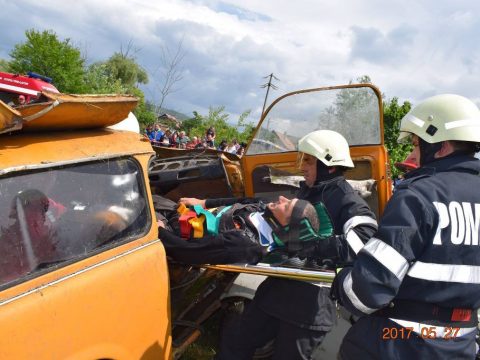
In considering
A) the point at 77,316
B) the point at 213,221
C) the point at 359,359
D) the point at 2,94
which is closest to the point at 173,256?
the point at 213,221

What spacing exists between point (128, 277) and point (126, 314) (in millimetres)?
189

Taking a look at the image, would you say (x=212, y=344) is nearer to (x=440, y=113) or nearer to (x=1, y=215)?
(x=1, y=215)

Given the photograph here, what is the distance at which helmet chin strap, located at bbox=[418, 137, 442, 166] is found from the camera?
2.00 metres

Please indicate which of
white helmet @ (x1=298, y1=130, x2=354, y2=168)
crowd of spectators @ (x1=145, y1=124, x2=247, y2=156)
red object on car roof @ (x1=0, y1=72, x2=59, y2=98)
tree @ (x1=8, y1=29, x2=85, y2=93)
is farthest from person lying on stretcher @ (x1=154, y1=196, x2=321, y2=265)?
tree @ (x1=8, y1=29, x2=85, y2=93)

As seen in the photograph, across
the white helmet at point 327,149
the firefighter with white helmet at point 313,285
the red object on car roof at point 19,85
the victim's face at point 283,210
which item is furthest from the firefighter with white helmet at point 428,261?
the red object on car roof at point 19,85

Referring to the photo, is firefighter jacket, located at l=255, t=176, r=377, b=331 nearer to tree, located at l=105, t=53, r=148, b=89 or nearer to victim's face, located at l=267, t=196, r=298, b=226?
victim's face, located at l=267, t=196, r=298, b=226

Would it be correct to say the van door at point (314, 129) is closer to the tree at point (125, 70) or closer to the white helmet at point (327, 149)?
the white helmet at point (327, 149)

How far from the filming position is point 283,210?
2.58m

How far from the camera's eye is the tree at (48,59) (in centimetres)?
2053

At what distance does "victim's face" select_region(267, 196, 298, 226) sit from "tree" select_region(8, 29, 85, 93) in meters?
20.1

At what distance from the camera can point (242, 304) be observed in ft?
12.0
